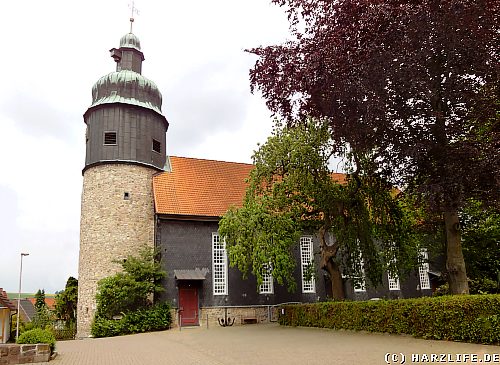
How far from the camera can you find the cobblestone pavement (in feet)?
32.7

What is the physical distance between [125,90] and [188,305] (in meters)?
12.5

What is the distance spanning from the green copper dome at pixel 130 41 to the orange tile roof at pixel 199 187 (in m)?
7.19

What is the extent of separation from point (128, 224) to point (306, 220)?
31.2 ft

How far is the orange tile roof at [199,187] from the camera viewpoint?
24.2 metres

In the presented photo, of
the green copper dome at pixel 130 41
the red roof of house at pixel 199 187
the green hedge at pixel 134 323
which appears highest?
the green copper dome at pixel 130 41

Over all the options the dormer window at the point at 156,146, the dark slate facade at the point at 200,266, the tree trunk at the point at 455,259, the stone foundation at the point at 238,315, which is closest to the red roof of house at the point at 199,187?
the dark slate facade at the point at 200,266

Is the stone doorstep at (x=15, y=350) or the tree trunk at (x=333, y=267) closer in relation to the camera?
the stone doorstep at (x=15, y=350)

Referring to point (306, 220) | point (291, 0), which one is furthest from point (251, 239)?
point (291, 0)

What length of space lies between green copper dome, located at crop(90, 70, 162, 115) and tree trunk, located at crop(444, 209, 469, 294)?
17.9 m

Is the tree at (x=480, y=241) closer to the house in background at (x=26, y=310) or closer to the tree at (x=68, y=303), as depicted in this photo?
the tree at (x=68, y=303)

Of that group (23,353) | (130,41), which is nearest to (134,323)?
(23,353)

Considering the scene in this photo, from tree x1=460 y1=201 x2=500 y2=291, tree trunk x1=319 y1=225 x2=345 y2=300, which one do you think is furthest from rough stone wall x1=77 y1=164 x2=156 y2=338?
tree x1=460 y1=201 x2=500 y2=291

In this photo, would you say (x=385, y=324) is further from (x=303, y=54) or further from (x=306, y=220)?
(x=303, y=54)

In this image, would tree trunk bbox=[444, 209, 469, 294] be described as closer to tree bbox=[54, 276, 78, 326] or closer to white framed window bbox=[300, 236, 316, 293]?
white framed window bbox=[300, 236, 316, 293]
